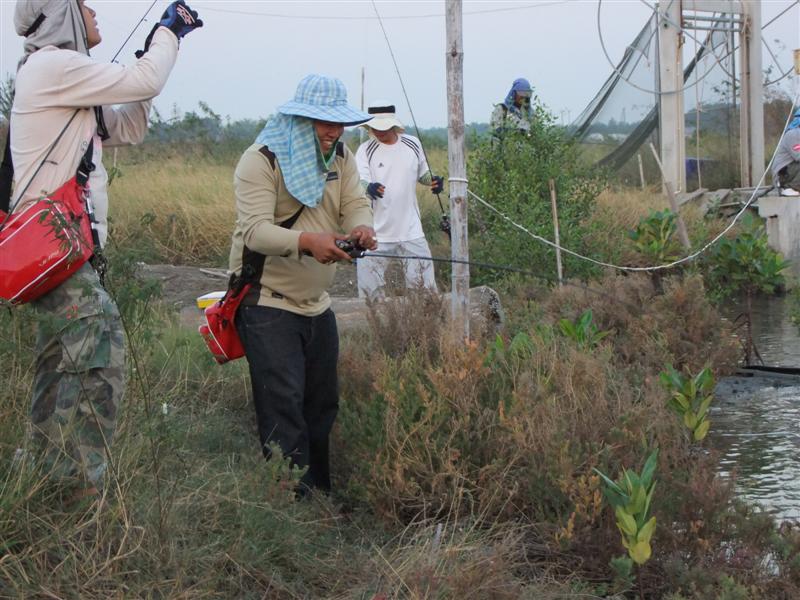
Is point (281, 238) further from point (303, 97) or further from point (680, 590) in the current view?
point (680, 590)

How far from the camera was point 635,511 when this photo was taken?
390 centimetres

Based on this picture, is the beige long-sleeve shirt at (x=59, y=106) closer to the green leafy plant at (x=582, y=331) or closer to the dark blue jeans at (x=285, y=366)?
the dark blue jeans at (x=285, y=366)

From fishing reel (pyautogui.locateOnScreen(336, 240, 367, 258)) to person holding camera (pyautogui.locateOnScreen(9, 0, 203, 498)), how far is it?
2.82 feet

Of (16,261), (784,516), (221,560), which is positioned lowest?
(784,516)

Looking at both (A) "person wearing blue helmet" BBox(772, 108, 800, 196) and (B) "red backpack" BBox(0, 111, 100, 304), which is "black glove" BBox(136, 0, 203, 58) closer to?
(B) "red backpack" BBox(0, 111, 100, 304)

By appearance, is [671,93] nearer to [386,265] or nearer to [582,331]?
[386,265]

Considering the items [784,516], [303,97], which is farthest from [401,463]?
[784,516]

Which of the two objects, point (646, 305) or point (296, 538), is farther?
point (646, 305)

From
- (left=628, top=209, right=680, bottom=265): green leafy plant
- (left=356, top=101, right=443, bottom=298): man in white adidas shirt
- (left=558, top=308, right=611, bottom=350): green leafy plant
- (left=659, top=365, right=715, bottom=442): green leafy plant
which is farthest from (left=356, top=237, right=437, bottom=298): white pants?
(left=628, top=209, right=680, bottom=265): green leafy plant

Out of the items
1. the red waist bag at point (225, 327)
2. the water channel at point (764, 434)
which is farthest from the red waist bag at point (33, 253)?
the water channel at point (764, 434)

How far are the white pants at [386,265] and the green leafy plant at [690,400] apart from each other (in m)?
1.70

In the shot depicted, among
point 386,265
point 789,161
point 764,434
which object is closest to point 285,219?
point 386,265

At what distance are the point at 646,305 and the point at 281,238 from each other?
459 cm

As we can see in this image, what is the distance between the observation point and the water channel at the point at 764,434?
5676 mm
